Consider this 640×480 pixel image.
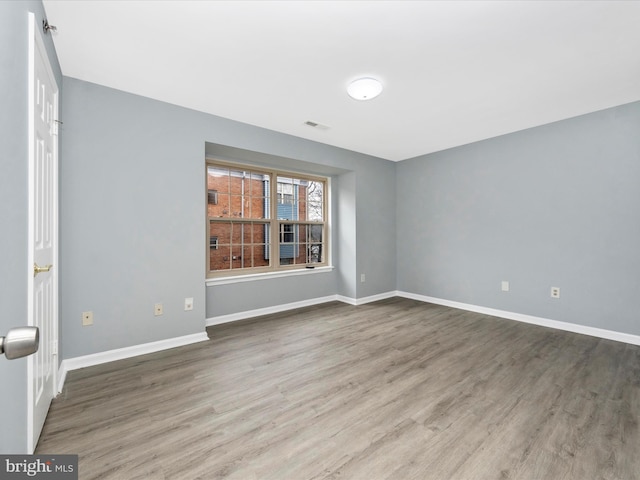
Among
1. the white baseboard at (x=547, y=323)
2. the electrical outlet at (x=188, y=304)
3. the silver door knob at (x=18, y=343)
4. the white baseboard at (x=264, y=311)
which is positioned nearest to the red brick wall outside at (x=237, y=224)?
the white baseboard at (x=264, y=311)

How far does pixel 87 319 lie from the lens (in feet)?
8.21

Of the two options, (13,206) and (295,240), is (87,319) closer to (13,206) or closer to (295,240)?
(13,206)

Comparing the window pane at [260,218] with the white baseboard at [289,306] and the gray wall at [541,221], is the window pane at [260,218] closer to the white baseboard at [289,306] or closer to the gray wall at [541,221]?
the white baseboard at [289,306]

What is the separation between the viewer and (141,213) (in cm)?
275

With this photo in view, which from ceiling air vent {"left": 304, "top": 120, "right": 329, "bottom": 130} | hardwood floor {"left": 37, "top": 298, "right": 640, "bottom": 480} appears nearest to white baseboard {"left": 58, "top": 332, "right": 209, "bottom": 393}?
hardwood floor {"left": 37, "top": 298, "right": 640, "bottom": 480}

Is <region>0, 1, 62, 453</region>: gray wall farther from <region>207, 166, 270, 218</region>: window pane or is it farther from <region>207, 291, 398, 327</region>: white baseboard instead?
<region>207, 166, 270, 218</region>: window pane

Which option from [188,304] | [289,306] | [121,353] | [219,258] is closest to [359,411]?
[188,304]

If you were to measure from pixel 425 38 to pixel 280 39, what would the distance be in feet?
3.32

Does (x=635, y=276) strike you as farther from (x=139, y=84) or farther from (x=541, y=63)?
(x=139, y=84)

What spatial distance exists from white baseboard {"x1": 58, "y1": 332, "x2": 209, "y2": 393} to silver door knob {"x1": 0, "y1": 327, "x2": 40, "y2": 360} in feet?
7.26

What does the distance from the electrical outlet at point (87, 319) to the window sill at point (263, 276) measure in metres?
1.21

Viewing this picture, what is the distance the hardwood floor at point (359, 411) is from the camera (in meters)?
1.46

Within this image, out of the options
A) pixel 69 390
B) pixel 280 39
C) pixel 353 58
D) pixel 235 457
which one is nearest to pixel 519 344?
pixel 235 457

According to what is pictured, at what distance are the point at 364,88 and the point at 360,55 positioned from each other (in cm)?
41
